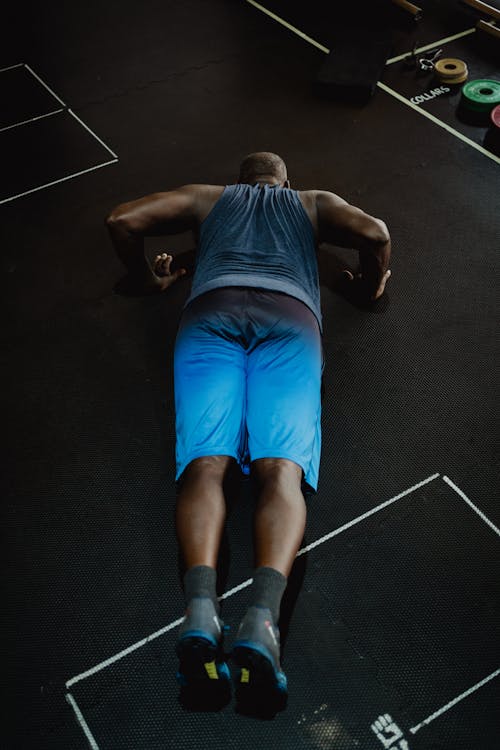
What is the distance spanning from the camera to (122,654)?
2148mm

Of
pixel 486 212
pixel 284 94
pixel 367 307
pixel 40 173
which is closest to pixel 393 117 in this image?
pixel 284 94

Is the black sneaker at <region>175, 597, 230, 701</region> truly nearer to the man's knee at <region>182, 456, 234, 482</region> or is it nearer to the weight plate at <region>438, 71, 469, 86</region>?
the man's knee at <region>182, 456, 234, 482</region>

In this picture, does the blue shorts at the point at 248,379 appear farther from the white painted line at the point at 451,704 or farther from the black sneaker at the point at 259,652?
the white painted line at the point at 451,704

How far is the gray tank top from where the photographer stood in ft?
7.74

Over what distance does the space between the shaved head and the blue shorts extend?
2.38ft

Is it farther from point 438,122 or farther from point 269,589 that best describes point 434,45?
point 269,589

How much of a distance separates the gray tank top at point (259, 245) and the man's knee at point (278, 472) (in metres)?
0.62

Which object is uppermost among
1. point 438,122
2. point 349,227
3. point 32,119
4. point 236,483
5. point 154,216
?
point 438,122

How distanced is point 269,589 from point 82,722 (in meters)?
0.78

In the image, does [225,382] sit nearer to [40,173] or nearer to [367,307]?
[367,307]

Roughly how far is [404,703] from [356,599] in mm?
362

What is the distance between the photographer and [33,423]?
110 inches

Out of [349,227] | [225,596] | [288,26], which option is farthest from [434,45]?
[225,596]

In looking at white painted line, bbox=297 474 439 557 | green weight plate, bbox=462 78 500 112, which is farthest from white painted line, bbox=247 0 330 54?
white painted line, bbox=297 474 439 557
